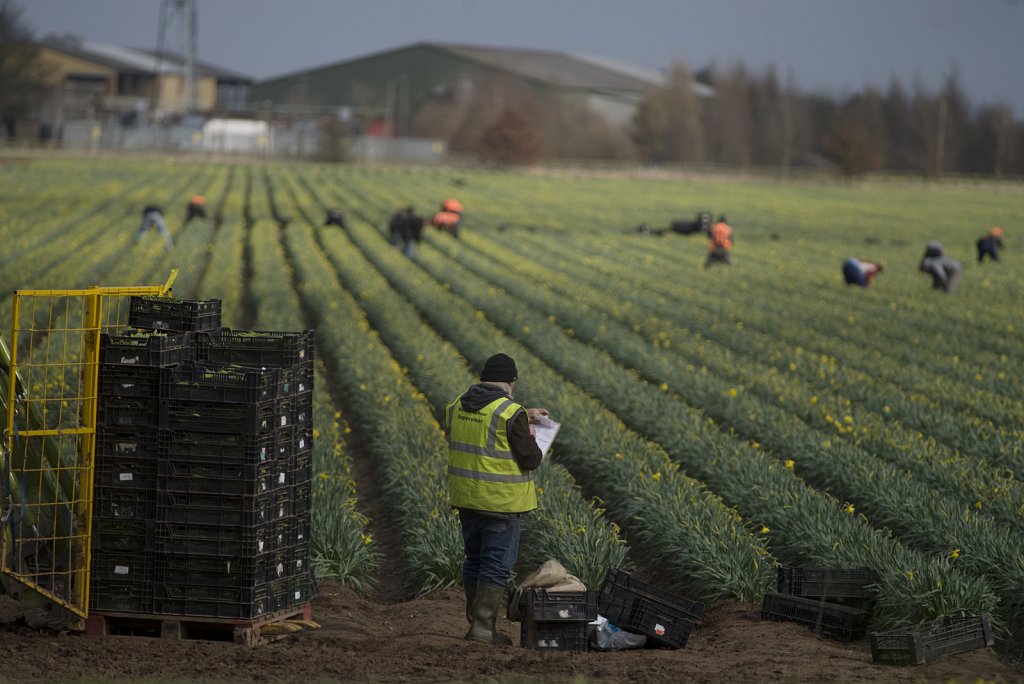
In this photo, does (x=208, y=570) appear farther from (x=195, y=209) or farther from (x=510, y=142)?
(x=510, y=142)

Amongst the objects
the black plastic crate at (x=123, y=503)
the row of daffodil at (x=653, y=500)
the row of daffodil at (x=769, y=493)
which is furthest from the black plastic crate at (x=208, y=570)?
the row of daffodil at (x=769, y=493)

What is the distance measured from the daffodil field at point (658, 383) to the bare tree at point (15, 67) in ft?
127

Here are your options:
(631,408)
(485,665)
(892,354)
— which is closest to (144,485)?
(485,665)

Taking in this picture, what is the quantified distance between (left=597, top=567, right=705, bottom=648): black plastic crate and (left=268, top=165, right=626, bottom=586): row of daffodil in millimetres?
964

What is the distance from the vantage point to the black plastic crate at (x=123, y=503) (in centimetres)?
734

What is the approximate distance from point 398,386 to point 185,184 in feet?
161

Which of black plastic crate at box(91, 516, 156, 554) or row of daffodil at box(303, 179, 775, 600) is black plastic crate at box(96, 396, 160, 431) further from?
row of daffodil at box(303, 179, 775, 600)

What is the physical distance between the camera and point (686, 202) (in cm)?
6612

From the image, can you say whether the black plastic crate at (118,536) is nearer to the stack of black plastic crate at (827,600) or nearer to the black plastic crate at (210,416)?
the black plastic crate at (210,416)

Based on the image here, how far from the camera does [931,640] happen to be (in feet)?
23.3

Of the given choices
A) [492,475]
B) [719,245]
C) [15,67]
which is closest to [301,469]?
[492,475]

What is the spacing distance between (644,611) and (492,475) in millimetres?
1173

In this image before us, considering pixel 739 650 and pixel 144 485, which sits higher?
pixel 144 485

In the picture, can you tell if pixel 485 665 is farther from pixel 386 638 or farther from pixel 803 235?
pixel 803 235
